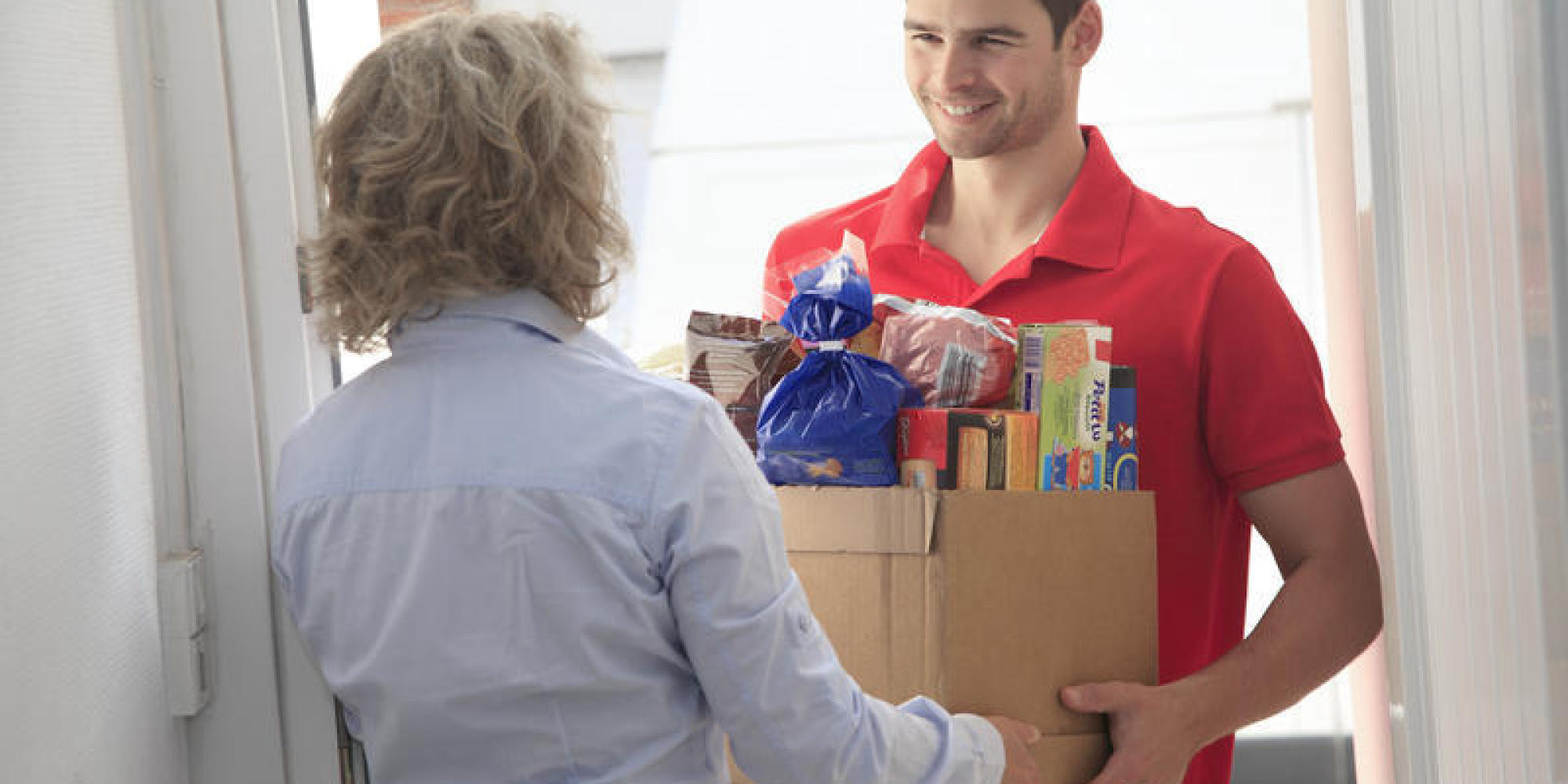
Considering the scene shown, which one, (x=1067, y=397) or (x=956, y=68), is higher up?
(x=956, y=68)

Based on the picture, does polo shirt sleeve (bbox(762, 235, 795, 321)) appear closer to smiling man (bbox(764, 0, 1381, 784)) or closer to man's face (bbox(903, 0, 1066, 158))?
smiling man (bbox(764, 0, 1381, 784))

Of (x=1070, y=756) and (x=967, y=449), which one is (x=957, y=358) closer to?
(x=967, y=449)

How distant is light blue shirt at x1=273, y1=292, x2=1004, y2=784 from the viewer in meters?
1.08

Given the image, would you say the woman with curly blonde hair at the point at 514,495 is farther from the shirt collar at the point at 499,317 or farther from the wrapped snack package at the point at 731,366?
the wrapped snack package at the point at 731,366

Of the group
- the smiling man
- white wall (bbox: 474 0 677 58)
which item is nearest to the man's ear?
the smiling man

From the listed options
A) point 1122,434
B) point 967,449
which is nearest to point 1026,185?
point 1122,434

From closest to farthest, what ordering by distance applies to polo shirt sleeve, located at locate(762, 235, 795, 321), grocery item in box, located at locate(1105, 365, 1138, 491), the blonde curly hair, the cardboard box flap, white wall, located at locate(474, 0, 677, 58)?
the blonde curly hair
the cardboard box flap
grocery item in box, located at locate(1105, 365, 1138, 491)
polo shirt sleeve, located at locate(762, 235, 795, 321)
white wall, located at locate(474, 0, 677, 58)

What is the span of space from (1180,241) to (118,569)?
1.28m

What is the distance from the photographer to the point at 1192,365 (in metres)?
1.76

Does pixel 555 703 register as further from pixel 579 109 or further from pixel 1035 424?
pixel 1035 424

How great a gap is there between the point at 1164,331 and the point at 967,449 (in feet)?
1.64

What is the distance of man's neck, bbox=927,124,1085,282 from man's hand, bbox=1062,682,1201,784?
67 cm

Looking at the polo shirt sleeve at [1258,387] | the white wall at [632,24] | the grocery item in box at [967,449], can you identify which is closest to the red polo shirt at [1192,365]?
the polo shirt sleeve at [1258,387]

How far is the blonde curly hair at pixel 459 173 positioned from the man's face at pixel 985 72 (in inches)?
33.6
